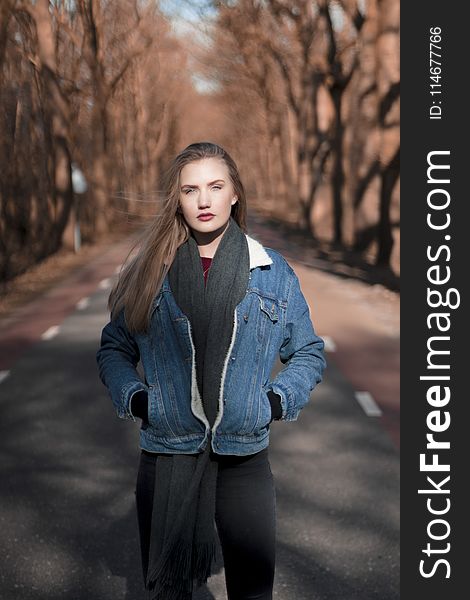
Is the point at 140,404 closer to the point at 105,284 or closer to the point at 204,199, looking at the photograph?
the point at 204,199

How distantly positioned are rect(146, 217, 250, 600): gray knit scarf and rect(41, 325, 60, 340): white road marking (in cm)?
881

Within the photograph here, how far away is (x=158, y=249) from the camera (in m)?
2.85

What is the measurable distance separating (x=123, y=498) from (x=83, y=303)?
9471mm

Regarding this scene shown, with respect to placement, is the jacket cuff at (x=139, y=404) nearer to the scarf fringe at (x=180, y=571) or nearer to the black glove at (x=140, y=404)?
the black glove at (x=140, y=404)

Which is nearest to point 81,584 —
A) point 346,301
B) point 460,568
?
point 460,568

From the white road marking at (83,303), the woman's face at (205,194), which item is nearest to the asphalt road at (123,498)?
the woman's face at (205,194)

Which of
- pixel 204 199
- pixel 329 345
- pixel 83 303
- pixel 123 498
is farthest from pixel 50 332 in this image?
pixel 204 199

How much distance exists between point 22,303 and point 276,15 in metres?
12.2

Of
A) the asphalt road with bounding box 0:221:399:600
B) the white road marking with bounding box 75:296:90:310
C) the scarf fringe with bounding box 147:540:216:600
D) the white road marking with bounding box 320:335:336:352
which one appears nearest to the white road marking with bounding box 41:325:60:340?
the white road marking with bounding box 75:296:90:310

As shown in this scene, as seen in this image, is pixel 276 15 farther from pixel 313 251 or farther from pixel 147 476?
pixel 147 476

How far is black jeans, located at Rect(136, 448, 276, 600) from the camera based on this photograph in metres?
2.82

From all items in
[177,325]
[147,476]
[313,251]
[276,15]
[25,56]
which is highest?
[276,15]

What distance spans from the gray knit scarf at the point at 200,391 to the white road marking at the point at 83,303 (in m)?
11.5

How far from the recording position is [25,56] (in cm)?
1611
